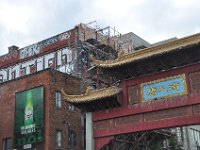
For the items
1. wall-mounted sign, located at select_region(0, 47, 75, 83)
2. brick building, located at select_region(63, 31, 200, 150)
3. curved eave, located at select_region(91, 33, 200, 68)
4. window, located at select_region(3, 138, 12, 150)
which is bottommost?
window, located at select_region(3, 138, 12, 150)

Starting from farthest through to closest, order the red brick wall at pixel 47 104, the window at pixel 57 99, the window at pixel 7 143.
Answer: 1. the window at pixel 7 143
2. the window at pixel 57 99
3. the red brick wall at pixel 47 104

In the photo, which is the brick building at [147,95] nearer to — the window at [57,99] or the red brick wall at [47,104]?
the red brick wall at [47,104]

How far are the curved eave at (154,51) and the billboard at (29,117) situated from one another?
9474 mm

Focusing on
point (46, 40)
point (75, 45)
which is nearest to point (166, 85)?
point (75, 45)

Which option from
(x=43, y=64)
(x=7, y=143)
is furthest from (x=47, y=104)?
(x=43, y=64)

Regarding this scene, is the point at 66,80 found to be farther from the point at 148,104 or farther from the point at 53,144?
the point at 148,104

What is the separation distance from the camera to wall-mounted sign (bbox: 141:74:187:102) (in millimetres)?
20250

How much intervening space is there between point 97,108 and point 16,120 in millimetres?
11174

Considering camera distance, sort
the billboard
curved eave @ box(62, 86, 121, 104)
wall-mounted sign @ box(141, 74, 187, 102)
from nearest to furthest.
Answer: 1. wall-mounted sign @ box(141, 74, 187, 102)
2. curved eave @ box(62, 86, 121, 104)
3. the billboard

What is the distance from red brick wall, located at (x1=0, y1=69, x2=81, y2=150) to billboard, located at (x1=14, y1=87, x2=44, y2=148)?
1.34 feet

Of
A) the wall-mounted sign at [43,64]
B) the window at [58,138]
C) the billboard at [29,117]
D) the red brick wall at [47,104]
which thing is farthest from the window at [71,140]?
the wall-mounted sign at [43,64]

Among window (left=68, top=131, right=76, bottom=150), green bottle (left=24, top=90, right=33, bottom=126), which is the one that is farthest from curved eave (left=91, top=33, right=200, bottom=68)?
window (left=68, top=131, right=76, bottom=150)

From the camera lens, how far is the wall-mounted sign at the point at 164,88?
66.4ft

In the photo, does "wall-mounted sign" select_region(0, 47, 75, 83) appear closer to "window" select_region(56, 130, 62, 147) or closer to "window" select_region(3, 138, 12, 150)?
"window" select_region(56, 130, 62, 147)
